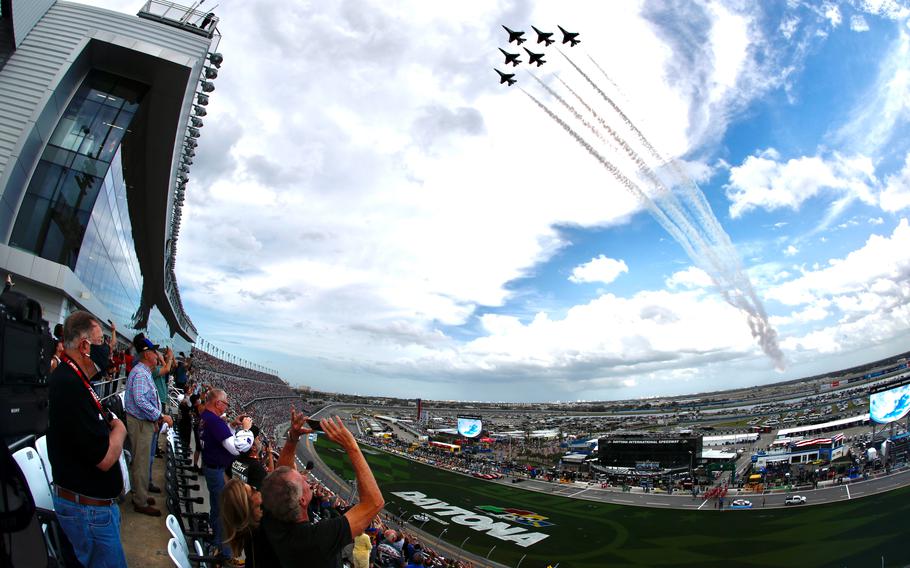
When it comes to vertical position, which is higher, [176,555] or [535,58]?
[535,58]

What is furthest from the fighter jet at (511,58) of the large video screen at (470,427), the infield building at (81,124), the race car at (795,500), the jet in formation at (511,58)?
the large video screen at (470,427)

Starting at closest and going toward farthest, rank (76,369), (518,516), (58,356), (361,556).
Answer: (76,369) → (58,356) → (361,556) → (518,516)

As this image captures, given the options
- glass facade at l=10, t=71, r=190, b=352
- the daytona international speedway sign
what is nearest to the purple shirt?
glass facade at l=10, t=71, r=190, b=352

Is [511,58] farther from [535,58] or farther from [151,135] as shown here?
[151,135]

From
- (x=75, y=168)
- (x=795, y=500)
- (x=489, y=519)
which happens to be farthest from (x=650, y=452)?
(x=75, y=168)

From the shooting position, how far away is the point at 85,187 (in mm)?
17609

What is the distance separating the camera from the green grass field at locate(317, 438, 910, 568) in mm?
28812

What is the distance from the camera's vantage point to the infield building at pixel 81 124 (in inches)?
605

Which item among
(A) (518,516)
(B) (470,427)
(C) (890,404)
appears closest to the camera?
(A) (518,516)

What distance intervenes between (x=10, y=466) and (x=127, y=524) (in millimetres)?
4412

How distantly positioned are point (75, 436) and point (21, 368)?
0.63 meters

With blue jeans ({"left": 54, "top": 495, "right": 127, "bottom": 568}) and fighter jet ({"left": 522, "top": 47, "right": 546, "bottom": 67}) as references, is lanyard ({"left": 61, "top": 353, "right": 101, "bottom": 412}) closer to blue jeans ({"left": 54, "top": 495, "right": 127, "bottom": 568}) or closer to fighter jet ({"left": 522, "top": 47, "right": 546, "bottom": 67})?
blue jeans ({"left": 54, "top": 495, "right": 127, "bottom": 568})

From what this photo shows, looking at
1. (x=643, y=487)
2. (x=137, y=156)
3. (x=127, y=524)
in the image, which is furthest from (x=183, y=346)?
(x=127, y=524)

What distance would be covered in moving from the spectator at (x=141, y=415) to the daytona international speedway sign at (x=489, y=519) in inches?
1325
